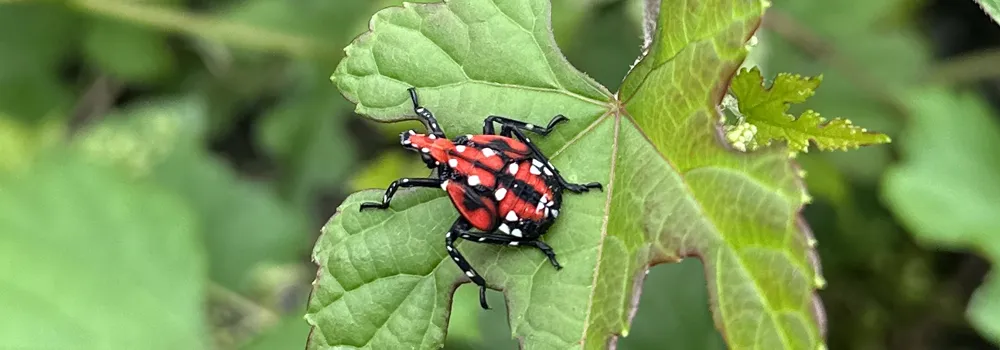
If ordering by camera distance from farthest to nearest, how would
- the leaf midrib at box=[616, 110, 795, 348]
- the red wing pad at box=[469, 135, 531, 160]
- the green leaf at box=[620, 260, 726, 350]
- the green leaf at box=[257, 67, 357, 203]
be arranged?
the green leaf at box=[257, 67, 357, 203] → the green leaf at box=[620, 260, 726, 350] → the red wing pad at box=[469, 135, 531, 160] → the leaf midrib at box=[616, 110, 795, 348]

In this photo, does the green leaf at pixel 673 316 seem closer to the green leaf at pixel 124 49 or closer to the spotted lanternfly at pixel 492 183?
the spotted lanternfly at pixel 492 183

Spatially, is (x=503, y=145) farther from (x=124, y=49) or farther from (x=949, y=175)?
(x=124, y=49)

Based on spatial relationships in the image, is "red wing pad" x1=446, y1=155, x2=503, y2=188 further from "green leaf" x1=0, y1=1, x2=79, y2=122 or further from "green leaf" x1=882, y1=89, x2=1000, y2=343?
"green leaf" x1=0, y1=1, x2=79, y2=122

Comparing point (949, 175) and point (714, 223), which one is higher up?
point (714, 223)

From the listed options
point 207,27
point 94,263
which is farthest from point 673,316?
point 207,27

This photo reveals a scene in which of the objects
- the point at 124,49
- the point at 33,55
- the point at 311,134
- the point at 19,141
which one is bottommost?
the point at 311,134

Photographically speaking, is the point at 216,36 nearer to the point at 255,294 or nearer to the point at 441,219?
the point at 255,294

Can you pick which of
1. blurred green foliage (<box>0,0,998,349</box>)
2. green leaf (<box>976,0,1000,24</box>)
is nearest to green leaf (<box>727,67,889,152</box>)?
green leaf (<box>976,0,1000,24</box>)
